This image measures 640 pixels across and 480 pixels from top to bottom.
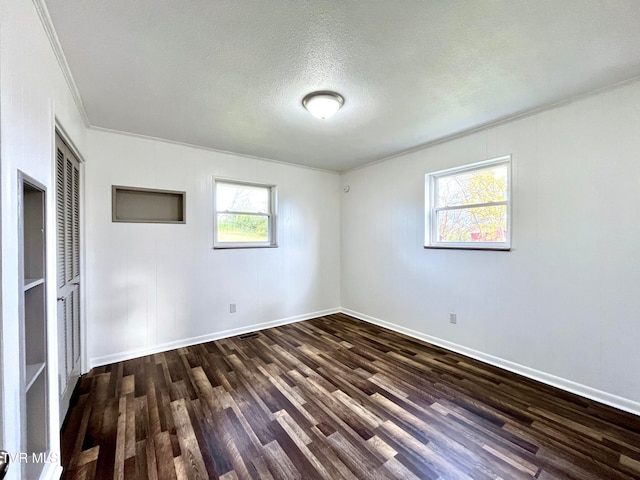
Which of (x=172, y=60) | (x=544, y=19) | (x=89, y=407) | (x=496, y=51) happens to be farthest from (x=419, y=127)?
(x=89, y=407)

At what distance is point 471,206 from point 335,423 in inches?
103

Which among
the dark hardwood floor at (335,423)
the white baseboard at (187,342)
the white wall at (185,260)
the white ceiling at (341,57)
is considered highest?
the white ceiling at (341,57)

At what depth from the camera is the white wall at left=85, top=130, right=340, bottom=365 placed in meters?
2.90

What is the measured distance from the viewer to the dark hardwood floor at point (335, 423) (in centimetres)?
158

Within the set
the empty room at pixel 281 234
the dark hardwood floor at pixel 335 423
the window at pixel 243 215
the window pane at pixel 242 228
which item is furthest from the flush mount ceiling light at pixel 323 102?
the dark hardwood floor at pixel 335 423

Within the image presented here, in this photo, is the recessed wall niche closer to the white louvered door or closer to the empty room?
the empty room

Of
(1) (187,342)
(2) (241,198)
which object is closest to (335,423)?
(1) (187,342)

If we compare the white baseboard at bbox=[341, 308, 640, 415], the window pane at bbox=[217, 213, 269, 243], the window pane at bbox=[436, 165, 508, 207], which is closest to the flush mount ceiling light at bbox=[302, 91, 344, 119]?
the window pane at bbox=[436, 165, 508, 207]

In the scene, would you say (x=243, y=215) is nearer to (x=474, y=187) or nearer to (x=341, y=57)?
(x=341, y=57)

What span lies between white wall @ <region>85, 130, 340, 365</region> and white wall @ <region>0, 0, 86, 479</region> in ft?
5.01

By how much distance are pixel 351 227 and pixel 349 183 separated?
0.76 meters

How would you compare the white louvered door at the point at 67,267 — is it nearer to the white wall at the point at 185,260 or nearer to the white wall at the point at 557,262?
the white wall at the point at 185,260

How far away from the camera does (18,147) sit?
1115 mm

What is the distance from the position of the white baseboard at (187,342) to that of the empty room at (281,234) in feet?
0.10
